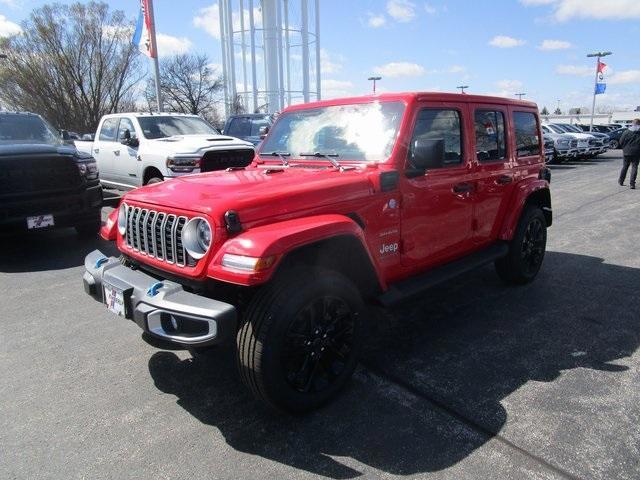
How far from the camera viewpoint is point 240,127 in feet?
43.8

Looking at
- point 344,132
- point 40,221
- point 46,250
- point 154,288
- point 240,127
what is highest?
point 240,127

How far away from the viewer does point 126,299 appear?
279cm

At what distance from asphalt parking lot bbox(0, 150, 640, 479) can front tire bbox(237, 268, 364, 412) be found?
7.6 inches

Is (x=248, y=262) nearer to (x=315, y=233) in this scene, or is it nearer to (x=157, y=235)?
(x=315, y=233)

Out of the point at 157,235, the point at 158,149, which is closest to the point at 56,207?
the point at 158,149

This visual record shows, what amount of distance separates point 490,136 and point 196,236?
2.97 meters

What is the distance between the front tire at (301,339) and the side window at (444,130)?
55.0 inches

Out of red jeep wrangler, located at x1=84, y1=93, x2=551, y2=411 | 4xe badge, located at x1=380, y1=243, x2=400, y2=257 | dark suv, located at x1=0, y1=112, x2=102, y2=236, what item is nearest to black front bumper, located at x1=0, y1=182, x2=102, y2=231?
dark suv, located at x1=0, y1=112, x2=102, y2=236

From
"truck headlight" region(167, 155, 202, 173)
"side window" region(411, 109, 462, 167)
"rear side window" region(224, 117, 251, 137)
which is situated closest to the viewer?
"side window" region(411, 109, 462, 167)

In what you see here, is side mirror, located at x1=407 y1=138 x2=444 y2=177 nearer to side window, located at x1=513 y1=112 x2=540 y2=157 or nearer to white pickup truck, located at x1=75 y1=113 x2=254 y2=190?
side window, located at x1=513 y1=112 x2=540 y2=157

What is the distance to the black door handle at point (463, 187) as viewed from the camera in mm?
3879

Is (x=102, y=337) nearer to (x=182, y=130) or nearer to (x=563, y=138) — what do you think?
(x=182, y=130)

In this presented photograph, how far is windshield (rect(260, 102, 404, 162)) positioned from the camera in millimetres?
3494

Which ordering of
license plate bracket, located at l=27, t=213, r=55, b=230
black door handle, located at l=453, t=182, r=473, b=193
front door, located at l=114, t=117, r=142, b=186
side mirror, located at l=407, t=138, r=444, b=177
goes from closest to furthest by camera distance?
side mirror, located at l=407, t=138, r=444, b=177
black door handle, located at l=453, t=182, r=473, b=193
license plate bracket, located at l=27, t=213, r=55, b=230
front door, located at l=114, t=117, r=142, b=186
